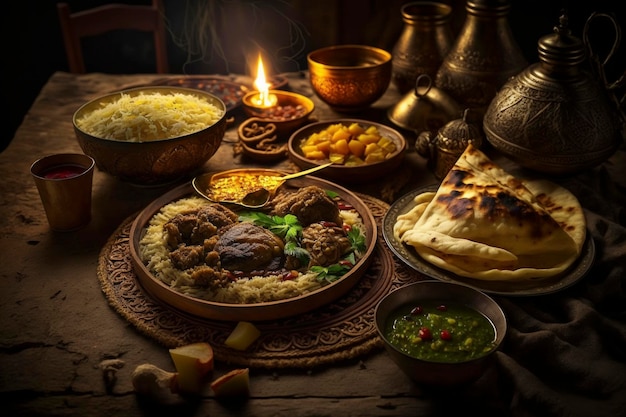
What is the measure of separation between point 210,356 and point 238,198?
110cm

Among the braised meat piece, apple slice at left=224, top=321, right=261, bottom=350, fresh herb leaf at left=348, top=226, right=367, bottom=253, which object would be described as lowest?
apple slice at left=224, top=321, right=261, bottom=350

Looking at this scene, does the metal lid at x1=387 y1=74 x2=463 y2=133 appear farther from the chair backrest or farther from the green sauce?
the chair backrest

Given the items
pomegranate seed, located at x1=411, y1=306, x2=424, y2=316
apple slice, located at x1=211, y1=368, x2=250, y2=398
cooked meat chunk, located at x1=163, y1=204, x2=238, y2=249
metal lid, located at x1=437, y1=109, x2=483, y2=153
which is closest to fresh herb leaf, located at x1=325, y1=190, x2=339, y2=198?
cooked meat chunk, located at x1=163, y1=204, x2=238, y2=249

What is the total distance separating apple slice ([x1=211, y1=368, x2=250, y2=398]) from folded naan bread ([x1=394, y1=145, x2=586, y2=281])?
93 centimetres

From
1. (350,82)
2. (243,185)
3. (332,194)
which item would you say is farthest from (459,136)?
(243,185)

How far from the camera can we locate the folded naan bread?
2.47 m

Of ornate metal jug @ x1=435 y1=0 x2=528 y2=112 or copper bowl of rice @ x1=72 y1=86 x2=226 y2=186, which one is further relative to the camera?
ornate metal jug @ x1=435 y1=0 x2=528 y2=112

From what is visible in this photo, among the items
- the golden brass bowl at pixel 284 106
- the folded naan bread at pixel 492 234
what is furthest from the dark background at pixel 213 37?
the folded naan bread at pixel 492 234

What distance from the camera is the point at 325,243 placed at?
2.57 m

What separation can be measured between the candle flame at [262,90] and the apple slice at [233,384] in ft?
7.64

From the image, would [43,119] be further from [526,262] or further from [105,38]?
[526,262]

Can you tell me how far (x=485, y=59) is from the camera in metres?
3.60

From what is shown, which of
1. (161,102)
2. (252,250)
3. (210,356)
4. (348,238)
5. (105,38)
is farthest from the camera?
(105,38)

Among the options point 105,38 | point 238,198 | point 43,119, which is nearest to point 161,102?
point 238,198
